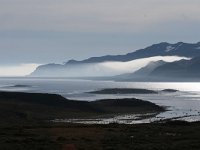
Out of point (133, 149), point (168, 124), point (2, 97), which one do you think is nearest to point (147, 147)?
point (133, 149)

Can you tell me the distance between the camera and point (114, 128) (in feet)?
217

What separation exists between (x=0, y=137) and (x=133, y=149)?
1448 centimetres

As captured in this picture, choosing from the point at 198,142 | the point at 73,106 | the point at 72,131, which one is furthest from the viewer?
the point at 73,106

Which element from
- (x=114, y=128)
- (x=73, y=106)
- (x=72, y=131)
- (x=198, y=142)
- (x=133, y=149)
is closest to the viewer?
(x=133, y=149)

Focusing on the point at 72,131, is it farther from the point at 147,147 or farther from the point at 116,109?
the point at 116,109

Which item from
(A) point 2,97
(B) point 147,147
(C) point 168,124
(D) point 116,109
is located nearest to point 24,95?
(A) point 2,97

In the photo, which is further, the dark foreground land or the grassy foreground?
the dark foreground land

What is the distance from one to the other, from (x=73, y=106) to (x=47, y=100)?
7237 mm

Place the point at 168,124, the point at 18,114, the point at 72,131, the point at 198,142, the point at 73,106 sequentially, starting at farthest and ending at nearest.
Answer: the point at 73,106 → the point at 18,114 → the point at 168,124 → the point at 72,131 → the point at 198,142

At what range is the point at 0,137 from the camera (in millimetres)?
53781

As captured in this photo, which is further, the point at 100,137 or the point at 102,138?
the point at 100,137

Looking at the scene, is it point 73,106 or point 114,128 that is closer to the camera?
point 114,128

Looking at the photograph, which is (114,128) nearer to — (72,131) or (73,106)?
(72,131)

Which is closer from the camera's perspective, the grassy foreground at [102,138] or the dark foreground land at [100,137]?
the grassy foreground at [102,138]
